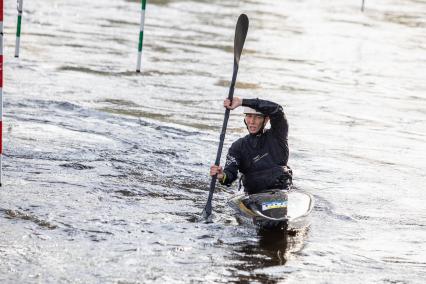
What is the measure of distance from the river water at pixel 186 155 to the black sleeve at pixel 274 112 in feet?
3.04

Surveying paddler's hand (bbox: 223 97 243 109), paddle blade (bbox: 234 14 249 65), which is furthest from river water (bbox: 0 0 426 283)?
paddle blade (bbox: 234 14 249 65)

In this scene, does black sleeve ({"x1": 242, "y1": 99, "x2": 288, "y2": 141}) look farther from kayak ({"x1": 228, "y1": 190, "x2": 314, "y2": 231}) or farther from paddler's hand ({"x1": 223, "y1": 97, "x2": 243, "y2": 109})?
kayak ({"x1": 228, "y1": 190, "x2": 314, "y2": 231})

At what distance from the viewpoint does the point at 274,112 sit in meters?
8.90

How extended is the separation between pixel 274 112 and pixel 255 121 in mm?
291

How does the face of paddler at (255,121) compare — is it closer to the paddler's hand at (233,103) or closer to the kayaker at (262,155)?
the kayaker at (262,155)

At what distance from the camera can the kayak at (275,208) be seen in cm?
860

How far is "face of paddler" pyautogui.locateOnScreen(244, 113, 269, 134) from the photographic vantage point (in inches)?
358

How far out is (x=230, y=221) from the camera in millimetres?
8992

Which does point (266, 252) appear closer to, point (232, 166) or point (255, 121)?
point (232, 166)

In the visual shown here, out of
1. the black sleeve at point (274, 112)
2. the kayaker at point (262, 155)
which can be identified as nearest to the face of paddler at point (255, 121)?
the kayaker at point (262, 155)

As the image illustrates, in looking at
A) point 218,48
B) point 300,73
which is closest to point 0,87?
point 300,73

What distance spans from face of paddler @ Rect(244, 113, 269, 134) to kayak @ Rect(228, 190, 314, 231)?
2.03 ft

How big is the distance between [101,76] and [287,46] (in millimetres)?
7502

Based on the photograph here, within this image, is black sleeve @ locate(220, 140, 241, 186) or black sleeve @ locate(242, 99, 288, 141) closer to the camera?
black sleeve @ locate(242, 99, 288, 141)
